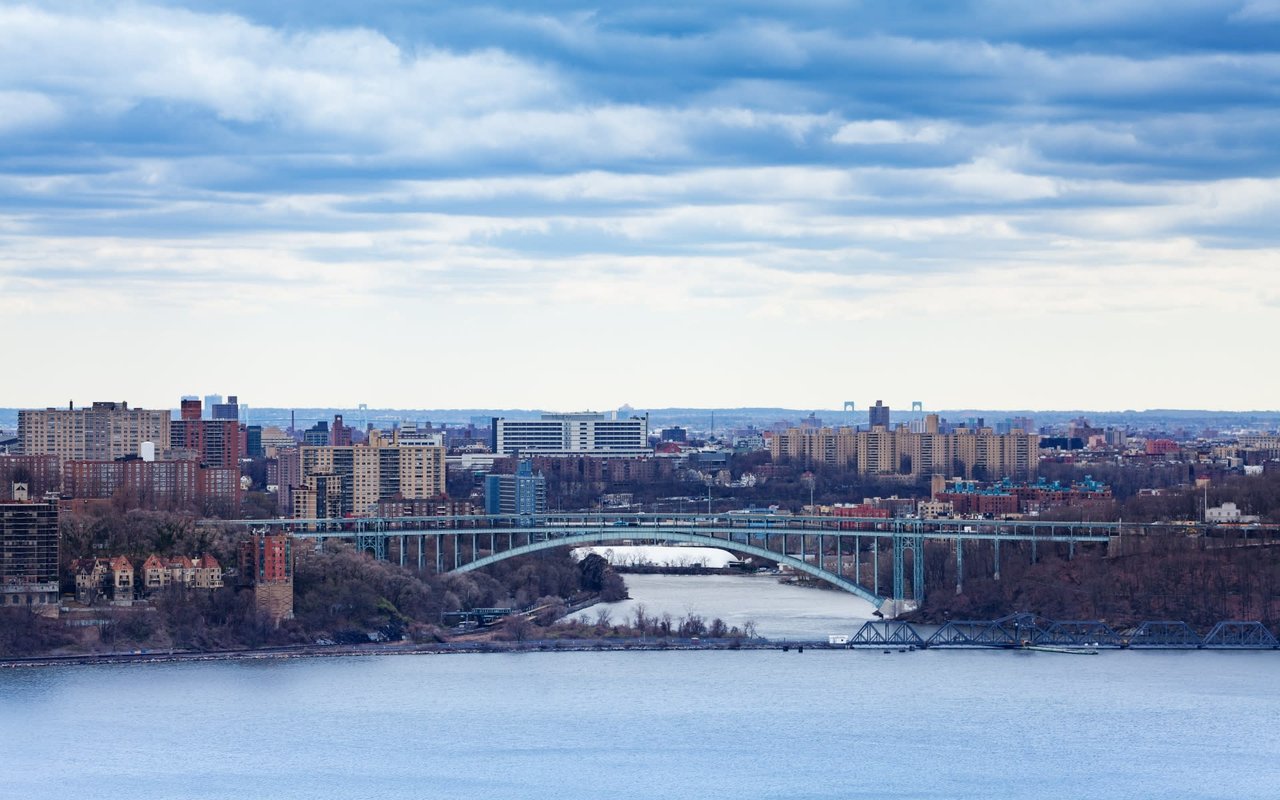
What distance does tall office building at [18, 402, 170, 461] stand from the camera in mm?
85500

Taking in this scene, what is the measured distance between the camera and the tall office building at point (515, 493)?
258ft

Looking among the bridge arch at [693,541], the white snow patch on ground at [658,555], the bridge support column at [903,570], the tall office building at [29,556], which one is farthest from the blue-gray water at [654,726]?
the white snow patch on ground at [658,555]

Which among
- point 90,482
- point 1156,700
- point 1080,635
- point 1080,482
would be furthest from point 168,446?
point 1156,700

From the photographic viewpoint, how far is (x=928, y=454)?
107 metres

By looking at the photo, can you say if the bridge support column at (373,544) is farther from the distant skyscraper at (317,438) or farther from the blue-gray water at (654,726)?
the distant skyscraper at (317,438)

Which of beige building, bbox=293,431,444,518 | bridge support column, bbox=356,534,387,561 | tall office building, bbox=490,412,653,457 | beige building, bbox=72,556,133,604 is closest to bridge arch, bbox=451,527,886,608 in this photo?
bridge support column, bbox=356,534,387,561

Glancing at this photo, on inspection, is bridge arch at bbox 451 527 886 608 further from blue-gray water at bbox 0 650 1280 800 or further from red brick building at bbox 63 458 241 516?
red brick building at bbox 63 458 241 516

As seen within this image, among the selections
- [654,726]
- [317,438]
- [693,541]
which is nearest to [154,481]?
[693,541]

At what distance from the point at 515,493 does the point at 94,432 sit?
549 inches

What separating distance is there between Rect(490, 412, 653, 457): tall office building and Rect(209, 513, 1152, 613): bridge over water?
56385 millimetres

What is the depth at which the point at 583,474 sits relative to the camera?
101750 mm

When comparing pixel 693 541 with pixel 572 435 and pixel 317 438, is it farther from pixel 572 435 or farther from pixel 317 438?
pixel 572 435

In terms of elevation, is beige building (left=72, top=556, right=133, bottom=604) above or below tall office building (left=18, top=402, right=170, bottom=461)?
below

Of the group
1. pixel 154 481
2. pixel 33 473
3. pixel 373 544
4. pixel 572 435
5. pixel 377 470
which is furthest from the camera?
pixel 572 435
